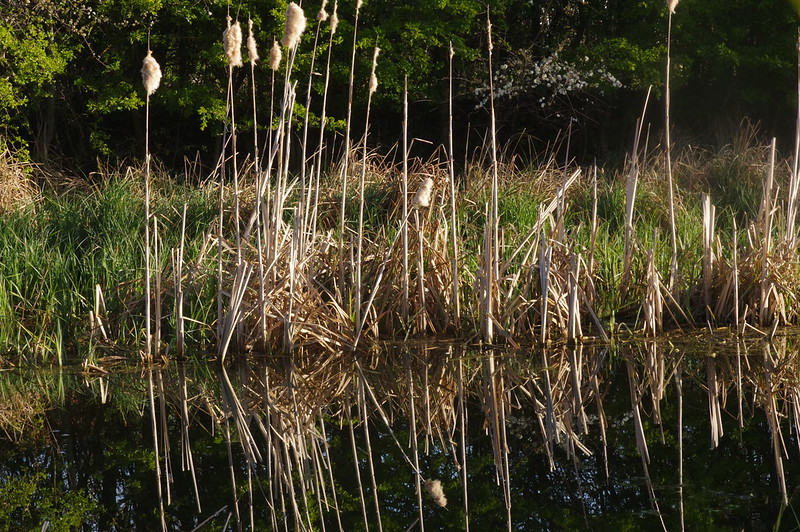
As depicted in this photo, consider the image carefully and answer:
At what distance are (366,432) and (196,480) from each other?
3.08 ft

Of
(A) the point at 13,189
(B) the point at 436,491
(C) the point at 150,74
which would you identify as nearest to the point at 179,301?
(C) the point at 150,74

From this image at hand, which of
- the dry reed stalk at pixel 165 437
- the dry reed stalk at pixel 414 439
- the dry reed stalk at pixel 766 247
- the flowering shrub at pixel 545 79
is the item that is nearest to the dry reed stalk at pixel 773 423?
the dry reed stalk at pixel 766 247

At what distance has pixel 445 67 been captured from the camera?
21.4 m

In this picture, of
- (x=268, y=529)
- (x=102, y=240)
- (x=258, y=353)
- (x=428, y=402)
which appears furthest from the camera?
(x=102, y=240)

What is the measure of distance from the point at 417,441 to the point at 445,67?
17.8 m

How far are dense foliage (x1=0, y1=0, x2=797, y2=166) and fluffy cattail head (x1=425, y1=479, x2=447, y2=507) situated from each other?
49.3ft

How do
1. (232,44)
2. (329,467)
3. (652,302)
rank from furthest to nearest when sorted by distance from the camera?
(652,302), (232,44), (329,467)

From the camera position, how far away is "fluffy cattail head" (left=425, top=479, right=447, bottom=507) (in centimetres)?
350

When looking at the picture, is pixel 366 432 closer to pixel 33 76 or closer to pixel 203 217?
pixel 203 217

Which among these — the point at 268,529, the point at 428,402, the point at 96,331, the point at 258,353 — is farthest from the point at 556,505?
the point at 96,331

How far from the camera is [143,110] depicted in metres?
21.1

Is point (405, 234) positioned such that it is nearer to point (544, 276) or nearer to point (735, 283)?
point (544, 276)

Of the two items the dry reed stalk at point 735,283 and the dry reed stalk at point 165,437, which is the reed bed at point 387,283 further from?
the dry reed stalk at point 165,437

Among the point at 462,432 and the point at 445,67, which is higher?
the point at 445,67
